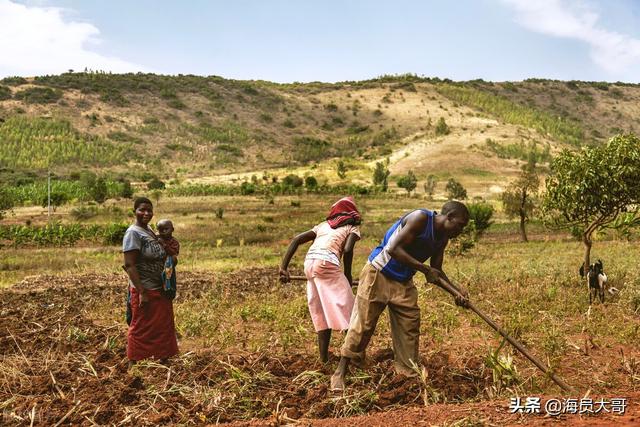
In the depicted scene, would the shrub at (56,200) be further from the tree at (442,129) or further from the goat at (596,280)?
the tree at (442,129)

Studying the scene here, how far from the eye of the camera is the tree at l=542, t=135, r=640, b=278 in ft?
31.8

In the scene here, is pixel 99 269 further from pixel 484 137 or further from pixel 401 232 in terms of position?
pixel 484 137

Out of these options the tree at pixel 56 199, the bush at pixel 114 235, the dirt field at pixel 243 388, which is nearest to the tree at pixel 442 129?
the tree at pixel 56 199

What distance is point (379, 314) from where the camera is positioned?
4715 mm

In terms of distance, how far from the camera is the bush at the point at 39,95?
69438 mm

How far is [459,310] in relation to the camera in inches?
333

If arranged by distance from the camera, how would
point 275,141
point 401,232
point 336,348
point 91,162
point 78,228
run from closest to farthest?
1. point 401,232
2. point 336,348
3. point 78,228
4. point 91,162
5. point 275,141

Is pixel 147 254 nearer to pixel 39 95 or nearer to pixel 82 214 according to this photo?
pixel 82 214

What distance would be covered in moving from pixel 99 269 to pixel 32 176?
127 feet

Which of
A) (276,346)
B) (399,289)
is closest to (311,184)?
(276,346)

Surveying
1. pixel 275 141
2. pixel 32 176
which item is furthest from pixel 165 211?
pixel 275 141

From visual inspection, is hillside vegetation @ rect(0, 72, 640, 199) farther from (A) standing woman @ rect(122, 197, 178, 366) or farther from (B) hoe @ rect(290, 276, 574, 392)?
(A) standing woman @ rect(122, 197, 178, 366)

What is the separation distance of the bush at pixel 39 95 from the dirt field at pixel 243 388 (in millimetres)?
72417

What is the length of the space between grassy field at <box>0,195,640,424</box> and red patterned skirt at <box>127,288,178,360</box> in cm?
18
